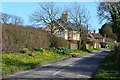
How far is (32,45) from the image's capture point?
25094 millimetres

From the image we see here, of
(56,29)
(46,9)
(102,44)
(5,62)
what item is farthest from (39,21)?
(102,44)

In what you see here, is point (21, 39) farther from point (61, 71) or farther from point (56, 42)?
point (56, 42)

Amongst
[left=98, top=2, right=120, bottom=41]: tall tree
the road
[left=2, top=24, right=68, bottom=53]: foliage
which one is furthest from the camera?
[left=98, top=2, right=120, bottom=41]: tall tree

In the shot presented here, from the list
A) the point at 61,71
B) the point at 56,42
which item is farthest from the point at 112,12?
the point at 61,71

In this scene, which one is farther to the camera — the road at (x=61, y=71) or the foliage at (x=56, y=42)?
A: the foliage at (x=56, y=42)

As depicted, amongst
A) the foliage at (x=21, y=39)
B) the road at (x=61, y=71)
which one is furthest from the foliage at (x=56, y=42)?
the road at (x=61, y=71)

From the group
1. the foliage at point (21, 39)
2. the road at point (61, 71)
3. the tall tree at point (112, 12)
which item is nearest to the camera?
the road at point (61, 71)

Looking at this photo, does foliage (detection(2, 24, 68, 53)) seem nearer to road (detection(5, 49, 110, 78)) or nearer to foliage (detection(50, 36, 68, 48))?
foliage (detection(50, 36, 68, 48))

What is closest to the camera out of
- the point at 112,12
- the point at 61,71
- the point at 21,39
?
the point at 61,71

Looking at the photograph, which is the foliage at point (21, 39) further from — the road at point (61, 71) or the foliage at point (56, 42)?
the road at point (61, 71)

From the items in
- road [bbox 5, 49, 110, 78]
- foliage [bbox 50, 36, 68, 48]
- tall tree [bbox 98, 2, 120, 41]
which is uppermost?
tall tree [bbox 98, 2, 120, 41]

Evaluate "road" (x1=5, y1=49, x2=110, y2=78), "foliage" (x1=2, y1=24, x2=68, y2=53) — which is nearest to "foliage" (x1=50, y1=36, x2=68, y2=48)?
"foliage" (x1=2, y1=24, x2=68, y2=53)

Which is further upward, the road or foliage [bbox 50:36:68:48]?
foliage [bbox 50:36:68:48]

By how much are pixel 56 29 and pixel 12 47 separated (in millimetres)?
26890
